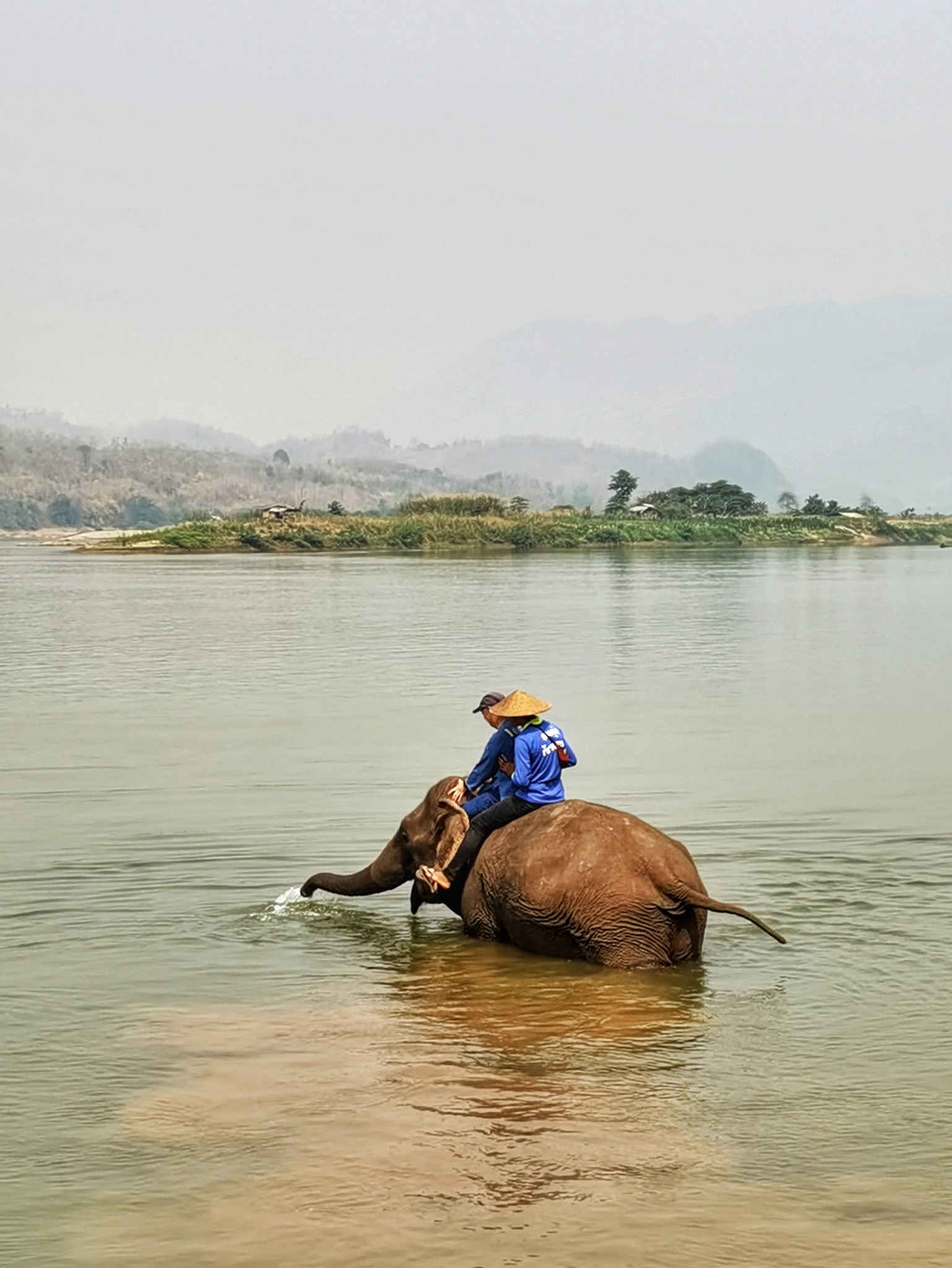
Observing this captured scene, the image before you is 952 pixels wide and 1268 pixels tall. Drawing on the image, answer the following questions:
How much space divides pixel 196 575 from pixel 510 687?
47254 mm

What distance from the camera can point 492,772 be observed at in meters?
11.5

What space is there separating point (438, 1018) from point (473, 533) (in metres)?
104

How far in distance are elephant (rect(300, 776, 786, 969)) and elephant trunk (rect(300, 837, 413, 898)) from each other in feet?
2.66

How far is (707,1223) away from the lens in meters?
7.11

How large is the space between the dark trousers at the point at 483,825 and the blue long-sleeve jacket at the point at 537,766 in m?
0.07

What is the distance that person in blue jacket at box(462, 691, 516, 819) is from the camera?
37.0 feet

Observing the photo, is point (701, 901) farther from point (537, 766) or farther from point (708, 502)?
point (708, 502)

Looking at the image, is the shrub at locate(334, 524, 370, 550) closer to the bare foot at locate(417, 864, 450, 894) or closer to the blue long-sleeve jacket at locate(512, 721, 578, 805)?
the bare foot at locate(417, 864, 450, 894)

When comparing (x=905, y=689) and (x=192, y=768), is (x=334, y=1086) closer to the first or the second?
(x=192, y=768)

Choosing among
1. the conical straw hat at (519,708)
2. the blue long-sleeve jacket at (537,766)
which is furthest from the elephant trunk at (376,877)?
the conical straw hat at (519,708)

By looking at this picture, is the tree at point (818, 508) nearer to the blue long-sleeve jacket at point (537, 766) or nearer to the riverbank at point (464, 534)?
the riverbank at point (464, 534)

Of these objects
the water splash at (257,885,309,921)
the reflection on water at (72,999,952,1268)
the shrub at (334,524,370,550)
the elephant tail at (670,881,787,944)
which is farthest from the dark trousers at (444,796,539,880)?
the shrub at (334,524,370,550)

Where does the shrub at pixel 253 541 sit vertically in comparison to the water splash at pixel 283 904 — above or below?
above

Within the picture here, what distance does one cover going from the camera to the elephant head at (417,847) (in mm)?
11266
